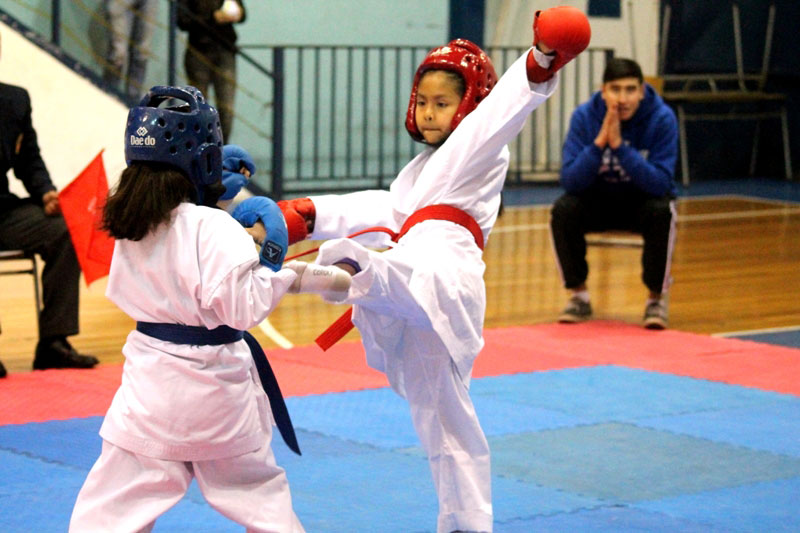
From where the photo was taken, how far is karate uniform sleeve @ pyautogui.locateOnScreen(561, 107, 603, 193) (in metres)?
6.44

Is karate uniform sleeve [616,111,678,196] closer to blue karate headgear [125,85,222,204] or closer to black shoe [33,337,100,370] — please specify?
black shoe [33,337,100,370]

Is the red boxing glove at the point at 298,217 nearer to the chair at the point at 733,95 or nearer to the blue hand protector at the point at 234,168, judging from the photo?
the blue hand protector at the point at 234,168

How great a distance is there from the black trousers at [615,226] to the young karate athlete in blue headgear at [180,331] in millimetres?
4153

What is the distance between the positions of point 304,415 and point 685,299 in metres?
3.27

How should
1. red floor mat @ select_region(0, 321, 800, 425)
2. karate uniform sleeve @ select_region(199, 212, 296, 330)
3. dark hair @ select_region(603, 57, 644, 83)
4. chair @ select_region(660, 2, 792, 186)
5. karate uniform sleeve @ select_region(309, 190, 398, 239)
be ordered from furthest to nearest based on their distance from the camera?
chair @ select_region(660, 2, 792, 186)
dark hair @ select_region(603, 57, 644, 83)
red floor mat @ select_region(0, 321, 800, 425)
karate uniform sleeve @ select_region(309, 190, 398, 239)
karate uniform sleeve @ select_region(199, 212, 296, 330)

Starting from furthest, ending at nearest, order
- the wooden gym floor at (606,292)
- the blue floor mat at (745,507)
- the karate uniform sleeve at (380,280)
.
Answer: the wooden gym floor at (606,292), the blue floor mat at (745,507), the karate uniform sleeve at (380,280)

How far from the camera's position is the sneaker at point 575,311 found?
6.43m

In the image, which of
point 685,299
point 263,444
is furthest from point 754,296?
point 263,444

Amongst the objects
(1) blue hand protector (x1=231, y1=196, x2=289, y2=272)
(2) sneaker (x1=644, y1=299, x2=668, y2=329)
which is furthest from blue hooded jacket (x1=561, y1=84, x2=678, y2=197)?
(1) blue hand protector (x1=231, y1=196, x2=289, y2=272)

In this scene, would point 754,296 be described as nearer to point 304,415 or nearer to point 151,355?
point 304,415

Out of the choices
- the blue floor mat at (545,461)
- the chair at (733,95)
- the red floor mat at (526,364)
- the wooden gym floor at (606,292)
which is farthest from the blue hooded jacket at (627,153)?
the chair at (733,95)

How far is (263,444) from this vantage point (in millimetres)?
2527

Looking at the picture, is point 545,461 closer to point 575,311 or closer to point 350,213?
point 350,213

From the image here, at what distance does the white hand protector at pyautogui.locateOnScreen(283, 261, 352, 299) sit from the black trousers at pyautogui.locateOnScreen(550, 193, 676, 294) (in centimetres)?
416
